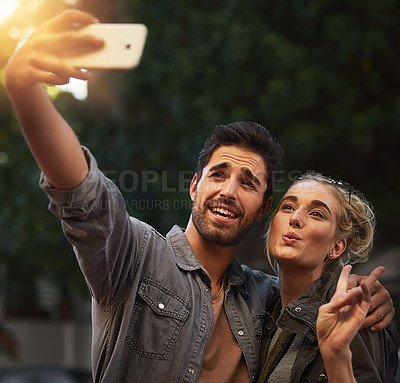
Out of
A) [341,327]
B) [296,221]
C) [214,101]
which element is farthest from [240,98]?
[341,327]

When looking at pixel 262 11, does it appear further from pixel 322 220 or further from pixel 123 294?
pixel 123 294

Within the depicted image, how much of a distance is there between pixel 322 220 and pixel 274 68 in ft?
18.6

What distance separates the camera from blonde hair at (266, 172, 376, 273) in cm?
323

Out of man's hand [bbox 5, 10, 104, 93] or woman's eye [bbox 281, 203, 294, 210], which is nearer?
man's hand [bbox 5, 10, 104, 93]

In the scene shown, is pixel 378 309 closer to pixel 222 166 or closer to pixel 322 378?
pixel 322 378

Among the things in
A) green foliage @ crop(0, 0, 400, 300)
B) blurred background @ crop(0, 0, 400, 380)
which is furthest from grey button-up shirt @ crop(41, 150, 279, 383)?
→ blurred background @ crop(0, 0, 400, 380)

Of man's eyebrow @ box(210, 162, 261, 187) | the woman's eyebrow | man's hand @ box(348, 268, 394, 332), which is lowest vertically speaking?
man's hand @ box(348, 268, 394, 332)

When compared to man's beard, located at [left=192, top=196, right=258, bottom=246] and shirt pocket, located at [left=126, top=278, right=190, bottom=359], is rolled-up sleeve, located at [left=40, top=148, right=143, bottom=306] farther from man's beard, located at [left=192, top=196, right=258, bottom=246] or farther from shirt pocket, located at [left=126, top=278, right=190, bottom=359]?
man's beard, located at [left=192, top=196, right=258, bottom=246]

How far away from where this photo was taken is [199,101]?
868cm

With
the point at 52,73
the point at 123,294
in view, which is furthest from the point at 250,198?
the point at 52,73

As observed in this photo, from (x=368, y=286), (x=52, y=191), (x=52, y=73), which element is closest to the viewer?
(x=52, y=73)

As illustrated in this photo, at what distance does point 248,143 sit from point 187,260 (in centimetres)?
71

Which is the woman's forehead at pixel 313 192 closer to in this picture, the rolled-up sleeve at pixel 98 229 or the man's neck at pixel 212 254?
the man's neck at pixel 212 254

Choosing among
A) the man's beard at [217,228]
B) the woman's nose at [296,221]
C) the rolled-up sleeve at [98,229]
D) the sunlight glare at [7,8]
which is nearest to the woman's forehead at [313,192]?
the woman's nose at [296,221]
